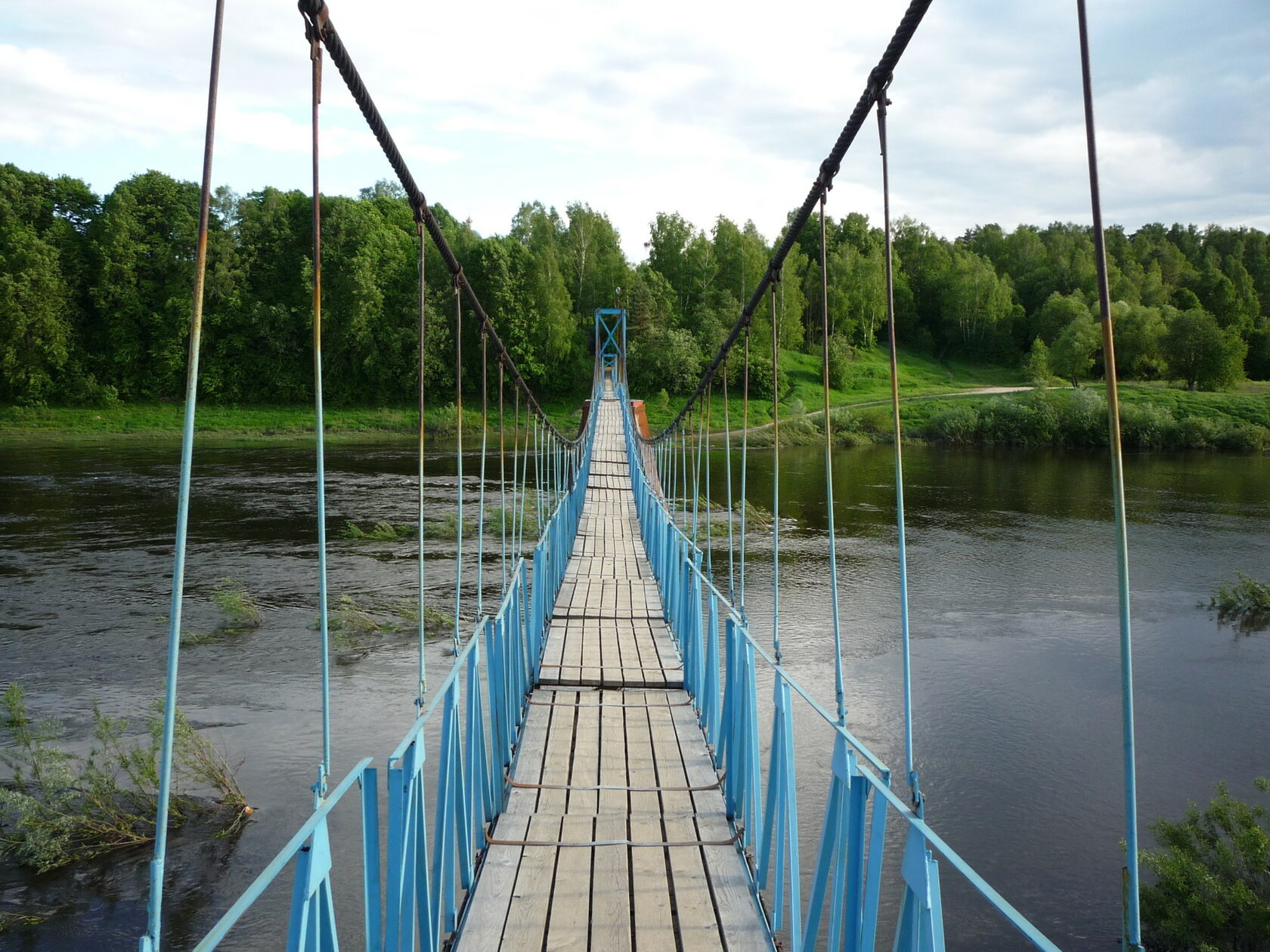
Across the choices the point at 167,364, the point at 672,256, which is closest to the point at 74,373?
the point at 167,364

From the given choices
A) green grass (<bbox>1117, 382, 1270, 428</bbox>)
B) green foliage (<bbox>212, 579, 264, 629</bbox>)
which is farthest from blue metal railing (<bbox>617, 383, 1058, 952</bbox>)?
green grass (<bbox>1117, 382, 1270, 428</bbox>)

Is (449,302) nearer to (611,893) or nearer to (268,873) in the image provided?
(611,893)

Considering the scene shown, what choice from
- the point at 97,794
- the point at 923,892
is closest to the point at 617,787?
the point at 923,892

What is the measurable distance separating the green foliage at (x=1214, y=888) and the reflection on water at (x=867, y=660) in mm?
606

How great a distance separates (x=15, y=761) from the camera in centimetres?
601

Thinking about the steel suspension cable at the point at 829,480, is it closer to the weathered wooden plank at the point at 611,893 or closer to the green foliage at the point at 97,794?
the weathered wooden plank at the point at 611,893

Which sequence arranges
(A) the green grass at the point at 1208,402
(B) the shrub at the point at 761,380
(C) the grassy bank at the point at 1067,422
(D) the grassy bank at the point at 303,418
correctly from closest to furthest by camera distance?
(D) the grassy bank at the point at 303,418, (C) the grassy bank at the point at 1067,422, (A) the green grass at the point at 1208,402, (B) the shrub at the point at 761,380

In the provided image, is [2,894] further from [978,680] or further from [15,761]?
[978,680]

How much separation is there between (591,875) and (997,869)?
12.1ft

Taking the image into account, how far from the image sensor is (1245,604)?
10.1 m

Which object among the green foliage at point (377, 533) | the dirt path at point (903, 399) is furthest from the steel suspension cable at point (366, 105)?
the dirt path at point (903, 399)

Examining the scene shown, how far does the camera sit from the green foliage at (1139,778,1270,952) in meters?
4.03

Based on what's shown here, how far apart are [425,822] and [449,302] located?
3044cm

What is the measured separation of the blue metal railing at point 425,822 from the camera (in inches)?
52.0
